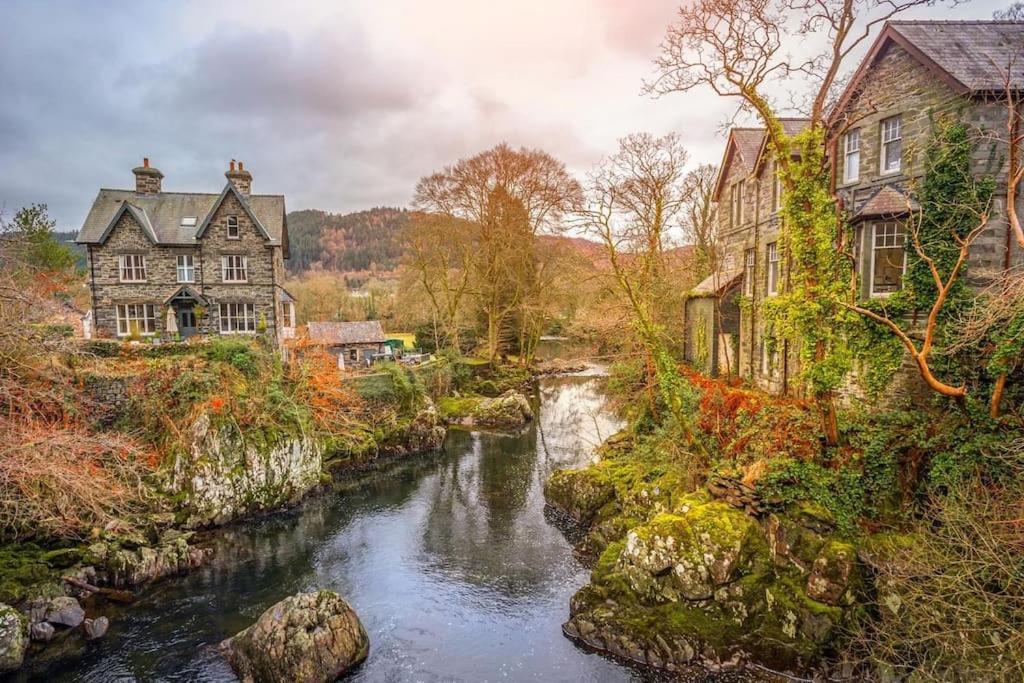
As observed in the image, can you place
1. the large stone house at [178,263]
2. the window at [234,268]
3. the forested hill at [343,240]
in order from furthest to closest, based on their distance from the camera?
1. the forested hill at [343,240]
2. the window at [234,268]
3. the large stone house at [178,263]

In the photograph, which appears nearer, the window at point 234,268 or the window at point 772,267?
the window at point 772,267

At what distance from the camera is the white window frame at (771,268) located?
65.6ft

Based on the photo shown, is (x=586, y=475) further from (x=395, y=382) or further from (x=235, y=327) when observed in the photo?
(x=235, y=327)

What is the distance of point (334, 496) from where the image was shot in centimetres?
1953

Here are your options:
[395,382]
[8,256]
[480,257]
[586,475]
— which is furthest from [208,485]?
[480,257]

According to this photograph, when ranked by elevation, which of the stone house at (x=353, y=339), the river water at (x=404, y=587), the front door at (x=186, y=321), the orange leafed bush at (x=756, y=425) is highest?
the front door at (x=186, y=321)

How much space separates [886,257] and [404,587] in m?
15.9

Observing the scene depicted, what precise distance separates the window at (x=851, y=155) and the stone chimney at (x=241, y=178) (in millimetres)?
28527

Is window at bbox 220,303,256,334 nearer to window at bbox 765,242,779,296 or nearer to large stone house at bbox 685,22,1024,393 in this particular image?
large stone house at bbox 685,22,1024,393

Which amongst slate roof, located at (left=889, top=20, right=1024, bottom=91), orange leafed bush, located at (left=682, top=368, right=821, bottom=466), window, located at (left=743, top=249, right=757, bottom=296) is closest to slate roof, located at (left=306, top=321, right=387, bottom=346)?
window, located at (left=743, top=249, right=757, bottom=296)

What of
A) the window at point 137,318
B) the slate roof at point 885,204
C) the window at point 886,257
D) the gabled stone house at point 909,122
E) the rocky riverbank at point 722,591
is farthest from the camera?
the window at point 137,318

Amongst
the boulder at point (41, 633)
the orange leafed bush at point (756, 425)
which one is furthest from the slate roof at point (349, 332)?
the orange leafed bush at point (756, 425)

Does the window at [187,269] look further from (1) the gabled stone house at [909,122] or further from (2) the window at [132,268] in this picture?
(1) the gabled stone house at [909,122]

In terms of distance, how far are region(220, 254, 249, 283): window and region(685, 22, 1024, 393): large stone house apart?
24.8 meters
